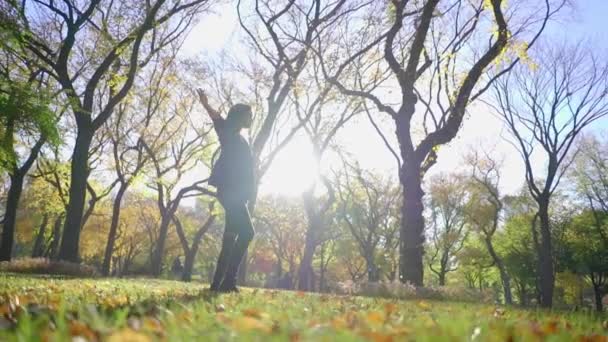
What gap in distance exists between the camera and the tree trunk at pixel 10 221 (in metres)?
18.1

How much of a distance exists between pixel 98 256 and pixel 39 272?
162ft

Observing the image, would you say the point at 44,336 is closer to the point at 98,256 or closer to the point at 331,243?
the point at 331,243

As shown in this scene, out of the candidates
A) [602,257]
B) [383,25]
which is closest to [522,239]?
[602,257]

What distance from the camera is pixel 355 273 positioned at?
49.4m

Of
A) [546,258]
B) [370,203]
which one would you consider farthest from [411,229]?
[370,203]

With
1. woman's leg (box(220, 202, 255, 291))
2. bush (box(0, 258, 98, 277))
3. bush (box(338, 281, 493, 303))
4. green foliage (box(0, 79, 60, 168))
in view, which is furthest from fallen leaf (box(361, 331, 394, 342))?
bush (box(0, 258, 98, 277))

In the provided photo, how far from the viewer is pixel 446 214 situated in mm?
40406

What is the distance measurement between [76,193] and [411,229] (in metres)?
10.2

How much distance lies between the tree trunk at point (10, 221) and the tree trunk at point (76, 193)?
5.60m

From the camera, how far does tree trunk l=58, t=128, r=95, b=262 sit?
560 inches

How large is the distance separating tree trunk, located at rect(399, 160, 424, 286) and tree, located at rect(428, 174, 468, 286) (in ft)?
78.9

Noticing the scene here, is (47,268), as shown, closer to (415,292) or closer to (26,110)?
(26,110)

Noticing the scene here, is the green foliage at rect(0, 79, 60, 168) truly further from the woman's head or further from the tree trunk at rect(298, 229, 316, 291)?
the tree trunk at rect(298, 229, 316, 291)

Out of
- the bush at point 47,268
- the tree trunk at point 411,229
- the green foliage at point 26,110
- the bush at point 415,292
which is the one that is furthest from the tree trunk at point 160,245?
the bush at point 415,292
